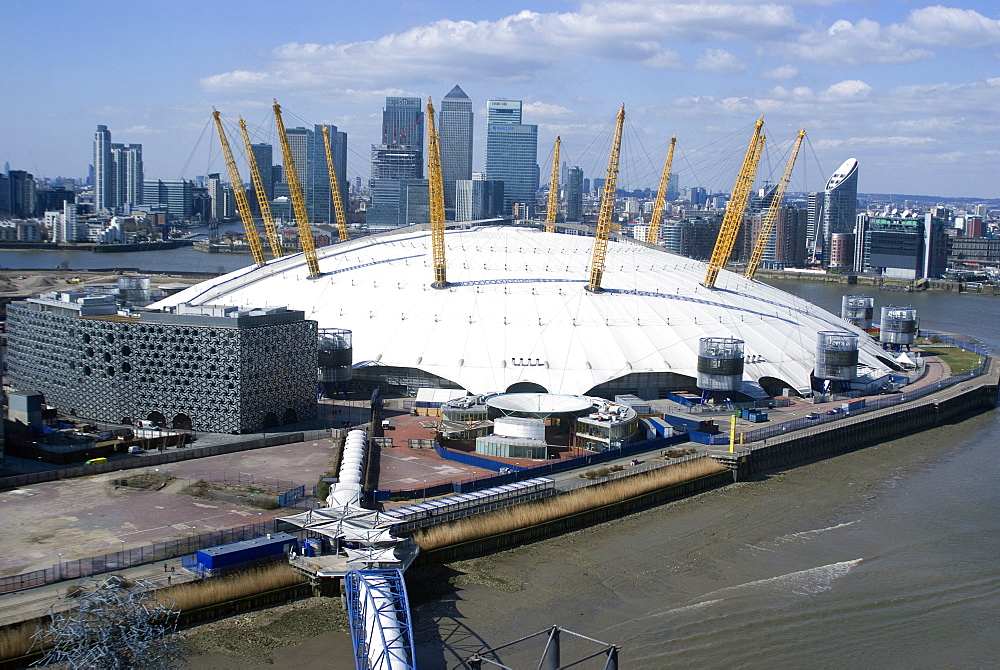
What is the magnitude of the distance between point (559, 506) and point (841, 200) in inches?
5647

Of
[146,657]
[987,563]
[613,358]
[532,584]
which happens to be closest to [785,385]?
[613,358]

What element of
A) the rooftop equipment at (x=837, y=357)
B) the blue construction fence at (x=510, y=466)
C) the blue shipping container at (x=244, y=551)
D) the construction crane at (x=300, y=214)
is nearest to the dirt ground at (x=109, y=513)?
the blue shipping container at (x=244, y=551)

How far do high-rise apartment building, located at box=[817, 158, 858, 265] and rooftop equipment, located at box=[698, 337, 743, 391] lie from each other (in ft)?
392

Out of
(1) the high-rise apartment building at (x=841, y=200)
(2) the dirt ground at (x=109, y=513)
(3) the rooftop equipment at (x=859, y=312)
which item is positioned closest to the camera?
(2) the dirt ground at (x=109, y=513)

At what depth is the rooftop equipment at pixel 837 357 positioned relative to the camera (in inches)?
1601

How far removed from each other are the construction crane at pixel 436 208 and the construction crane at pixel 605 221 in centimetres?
607

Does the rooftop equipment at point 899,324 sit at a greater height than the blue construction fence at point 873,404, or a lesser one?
greater

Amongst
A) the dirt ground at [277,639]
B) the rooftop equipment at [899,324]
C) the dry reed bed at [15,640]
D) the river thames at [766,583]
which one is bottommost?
the dirt ground at [277,639]

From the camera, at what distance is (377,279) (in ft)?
147

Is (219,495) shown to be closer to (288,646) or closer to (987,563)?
(288,646)

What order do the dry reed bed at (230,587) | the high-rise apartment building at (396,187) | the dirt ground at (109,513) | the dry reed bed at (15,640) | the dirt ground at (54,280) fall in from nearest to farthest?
1. the dry reed bed at (15,640)
2. the dry reed bed at (230,587)
3. the dirt ground at (109,513)
4. the dirt ground at (54,280)
5. the high-rise apartment building at (396,187)

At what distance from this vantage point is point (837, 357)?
4062cm

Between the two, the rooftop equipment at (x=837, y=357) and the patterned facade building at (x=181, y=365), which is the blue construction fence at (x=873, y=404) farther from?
the patterned facade building at (x=181, y=365)

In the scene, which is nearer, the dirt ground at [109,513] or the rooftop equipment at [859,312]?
the dirt ground at [109,513]
